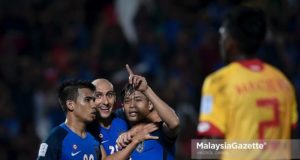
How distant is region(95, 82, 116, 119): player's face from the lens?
7637 mm

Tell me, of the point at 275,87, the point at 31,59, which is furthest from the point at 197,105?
the point at 275,87

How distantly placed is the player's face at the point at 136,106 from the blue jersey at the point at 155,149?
0.64ft

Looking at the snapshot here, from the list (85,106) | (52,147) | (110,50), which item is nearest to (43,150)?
(52,147)

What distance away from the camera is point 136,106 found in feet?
24.6

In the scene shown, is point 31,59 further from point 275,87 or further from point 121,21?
point 275,87

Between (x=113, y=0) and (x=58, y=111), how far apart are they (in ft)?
7.73

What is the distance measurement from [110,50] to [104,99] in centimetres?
545

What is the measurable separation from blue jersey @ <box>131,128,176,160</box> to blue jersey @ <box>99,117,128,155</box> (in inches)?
8.1

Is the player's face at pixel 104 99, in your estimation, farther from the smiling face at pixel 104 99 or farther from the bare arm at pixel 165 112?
the bare arm at pixel 165 112

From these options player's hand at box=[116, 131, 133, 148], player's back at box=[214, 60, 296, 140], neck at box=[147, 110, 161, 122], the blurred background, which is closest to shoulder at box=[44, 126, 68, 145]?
player's hand at box=[116, 131, 133, 148]

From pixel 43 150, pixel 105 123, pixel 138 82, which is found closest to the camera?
pixel 138 82

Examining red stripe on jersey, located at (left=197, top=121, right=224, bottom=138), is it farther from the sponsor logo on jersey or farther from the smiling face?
the smiling face

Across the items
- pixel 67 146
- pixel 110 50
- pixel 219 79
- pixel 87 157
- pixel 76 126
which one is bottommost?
pixel 87 157

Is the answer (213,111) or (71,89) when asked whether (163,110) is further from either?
(213,111)
